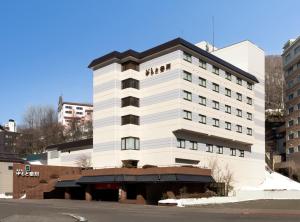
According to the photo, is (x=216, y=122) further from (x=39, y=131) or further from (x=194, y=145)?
(x=39, y=131)

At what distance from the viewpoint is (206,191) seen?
52594mm

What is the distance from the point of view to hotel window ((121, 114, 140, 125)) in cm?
6188

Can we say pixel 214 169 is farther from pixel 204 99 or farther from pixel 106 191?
pixel 106 191

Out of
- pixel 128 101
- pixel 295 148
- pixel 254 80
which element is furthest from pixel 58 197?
pixel 295 148

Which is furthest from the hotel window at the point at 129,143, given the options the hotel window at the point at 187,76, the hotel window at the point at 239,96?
the hotel window at the point at 239,96

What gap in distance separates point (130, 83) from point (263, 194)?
81.0 feet

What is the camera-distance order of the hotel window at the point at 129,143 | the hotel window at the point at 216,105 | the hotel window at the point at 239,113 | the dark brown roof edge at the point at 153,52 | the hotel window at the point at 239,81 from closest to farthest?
the dark brown roof edge at the point at 153,52
the hotel window at the point at 129,143
the hotel window at the point at 216,105
the hotel window at the point at 239,113
the hotel window at the point at 239,81

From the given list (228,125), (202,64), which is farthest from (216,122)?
(202,64)

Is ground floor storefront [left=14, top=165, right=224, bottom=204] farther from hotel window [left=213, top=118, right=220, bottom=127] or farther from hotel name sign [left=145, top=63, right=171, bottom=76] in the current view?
hotel name sign [left=145, top=63, right=171, bottom=76]

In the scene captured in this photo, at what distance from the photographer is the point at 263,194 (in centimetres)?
5984

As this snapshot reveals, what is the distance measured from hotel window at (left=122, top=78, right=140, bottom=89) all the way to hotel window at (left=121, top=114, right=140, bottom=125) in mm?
4461

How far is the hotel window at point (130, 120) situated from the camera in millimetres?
61875

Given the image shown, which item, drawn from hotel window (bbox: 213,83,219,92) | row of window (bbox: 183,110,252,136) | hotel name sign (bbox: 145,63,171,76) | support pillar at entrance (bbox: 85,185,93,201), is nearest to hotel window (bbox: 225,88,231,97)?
hotel window (bbox: 213,83,219,92)

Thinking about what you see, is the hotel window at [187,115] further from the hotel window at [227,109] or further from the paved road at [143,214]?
the paved road at [143,214]
